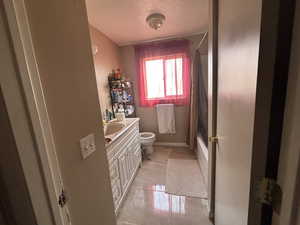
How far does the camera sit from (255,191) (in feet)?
1.89

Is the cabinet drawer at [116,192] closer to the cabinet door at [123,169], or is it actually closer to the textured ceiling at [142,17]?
the cabinet door at [123,169]

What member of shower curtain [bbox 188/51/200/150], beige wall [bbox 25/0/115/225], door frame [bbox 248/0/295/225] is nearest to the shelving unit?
shower curtain [bbox 188/51/200/150]

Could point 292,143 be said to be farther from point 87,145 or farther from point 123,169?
point 123,169

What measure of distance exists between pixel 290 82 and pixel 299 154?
0.71ft

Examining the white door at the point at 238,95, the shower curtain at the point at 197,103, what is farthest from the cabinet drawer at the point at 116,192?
the shower curtain at the point at 197,103

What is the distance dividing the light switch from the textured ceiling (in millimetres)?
1637

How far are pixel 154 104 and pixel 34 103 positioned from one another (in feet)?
9.25

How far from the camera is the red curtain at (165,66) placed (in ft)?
9.57

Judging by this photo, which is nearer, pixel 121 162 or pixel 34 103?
pixel 34 103

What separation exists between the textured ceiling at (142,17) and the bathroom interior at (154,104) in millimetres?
13

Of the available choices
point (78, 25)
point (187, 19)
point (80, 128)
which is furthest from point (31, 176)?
point (187, 19)

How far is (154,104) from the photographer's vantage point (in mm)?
3281

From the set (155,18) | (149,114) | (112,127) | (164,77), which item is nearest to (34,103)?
(112,127)

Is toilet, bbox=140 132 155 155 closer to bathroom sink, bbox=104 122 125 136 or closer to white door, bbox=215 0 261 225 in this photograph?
bathroom sink, bbox=104 122 125 136
